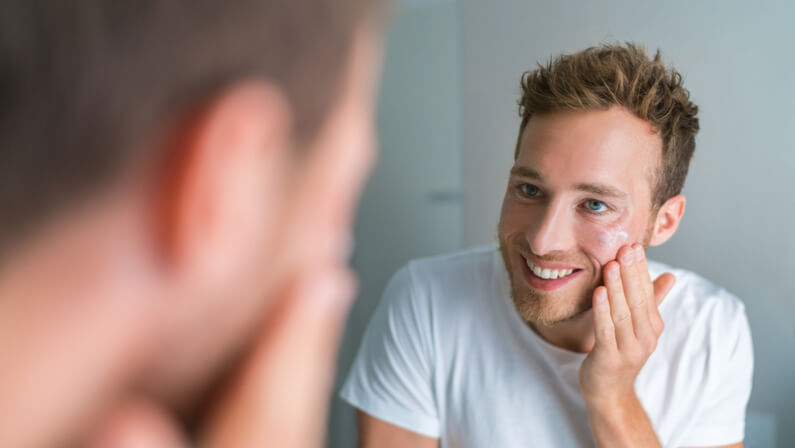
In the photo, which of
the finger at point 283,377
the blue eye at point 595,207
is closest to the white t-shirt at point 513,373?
the blue eye at point 595,207

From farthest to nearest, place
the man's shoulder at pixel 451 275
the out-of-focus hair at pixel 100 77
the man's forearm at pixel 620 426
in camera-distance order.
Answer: the man's shoulder at pixel 451 275 → the man's forearm at pixel 620 426 → the out-of-focus hair at pixel 100 77

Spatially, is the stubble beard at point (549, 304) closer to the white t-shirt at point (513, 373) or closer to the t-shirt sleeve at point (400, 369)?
the white t-shirt at point (513, 373)

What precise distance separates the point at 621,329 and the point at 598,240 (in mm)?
146

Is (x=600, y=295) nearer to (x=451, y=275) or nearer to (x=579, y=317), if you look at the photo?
(x=579, y=317)

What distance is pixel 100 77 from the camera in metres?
0.14

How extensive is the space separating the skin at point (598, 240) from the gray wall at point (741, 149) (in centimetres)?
39

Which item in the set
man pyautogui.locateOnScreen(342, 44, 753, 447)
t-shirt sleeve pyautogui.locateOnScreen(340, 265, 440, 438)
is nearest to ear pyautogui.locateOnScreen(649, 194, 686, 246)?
man pyautogui.locateOnScreen(342, 44, 753, 447)

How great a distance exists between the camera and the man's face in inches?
36.0

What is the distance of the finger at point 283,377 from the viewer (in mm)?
181

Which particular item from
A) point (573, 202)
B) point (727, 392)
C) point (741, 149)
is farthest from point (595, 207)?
point (741, 149)

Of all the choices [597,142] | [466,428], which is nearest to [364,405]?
[466,428]

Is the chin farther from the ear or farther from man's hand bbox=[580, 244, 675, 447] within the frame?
the ear

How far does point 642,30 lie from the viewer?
1.29 meters

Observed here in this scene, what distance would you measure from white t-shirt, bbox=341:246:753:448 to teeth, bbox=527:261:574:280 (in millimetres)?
125
